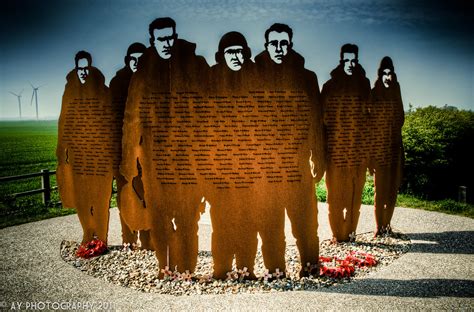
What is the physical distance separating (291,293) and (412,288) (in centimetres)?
177

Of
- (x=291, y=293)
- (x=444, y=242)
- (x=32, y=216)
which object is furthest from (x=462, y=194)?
(x=32, y=216)

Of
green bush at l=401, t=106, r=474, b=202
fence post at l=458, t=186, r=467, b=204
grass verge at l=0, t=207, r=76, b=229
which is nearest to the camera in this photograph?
grass verge at l=0, t=207, r=76, b=229

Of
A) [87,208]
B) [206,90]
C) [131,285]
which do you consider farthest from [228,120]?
[87,208]

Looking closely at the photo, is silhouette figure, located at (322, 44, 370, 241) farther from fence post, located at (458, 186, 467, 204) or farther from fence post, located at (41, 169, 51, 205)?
fence post, located at (41, 169, 51, 205)

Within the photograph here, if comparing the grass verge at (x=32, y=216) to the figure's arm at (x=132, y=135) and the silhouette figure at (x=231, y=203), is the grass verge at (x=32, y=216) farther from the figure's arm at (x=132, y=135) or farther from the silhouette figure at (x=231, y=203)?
the silhouette figure at (x=231, y=203)

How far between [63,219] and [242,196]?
22.1 feet

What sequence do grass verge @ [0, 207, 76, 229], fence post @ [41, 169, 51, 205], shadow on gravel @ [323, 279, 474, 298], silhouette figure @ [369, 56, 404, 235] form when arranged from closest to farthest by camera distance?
shadow on gravel @ [323, 279, 474, 298] → silhouette figure @ [369, 56, 404, 235] → grass verge @ [0, 207, 76, 229] → fence post @ [41, 169, 51, 205]

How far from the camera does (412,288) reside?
496 centimetres

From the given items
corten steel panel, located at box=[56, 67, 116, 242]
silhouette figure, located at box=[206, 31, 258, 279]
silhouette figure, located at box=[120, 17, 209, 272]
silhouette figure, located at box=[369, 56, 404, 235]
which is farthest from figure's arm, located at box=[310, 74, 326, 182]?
corten steel panel, located at box=[56, 67, 116, 242]

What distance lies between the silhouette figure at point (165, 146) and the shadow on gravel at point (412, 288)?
2.41 metres

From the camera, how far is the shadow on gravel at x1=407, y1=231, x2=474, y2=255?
6.71 m

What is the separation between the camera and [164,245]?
5414mm

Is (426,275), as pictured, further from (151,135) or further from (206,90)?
(151,135)

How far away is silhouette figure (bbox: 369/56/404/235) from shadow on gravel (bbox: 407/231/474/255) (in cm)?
76
